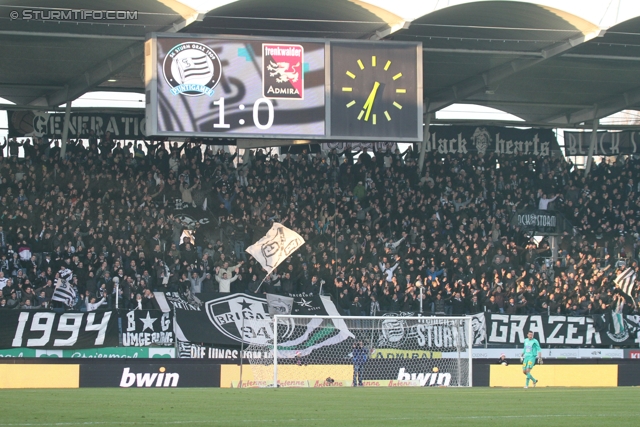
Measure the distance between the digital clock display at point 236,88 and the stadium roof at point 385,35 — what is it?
1.12m

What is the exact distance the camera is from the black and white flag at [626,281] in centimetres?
3344

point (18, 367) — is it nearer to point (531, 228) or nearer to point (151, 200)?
point (151, 200)

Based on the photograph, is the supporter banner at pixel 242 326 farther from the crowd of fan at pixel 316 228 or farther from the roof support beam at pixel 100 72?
the roof support beam at pixel 100 72

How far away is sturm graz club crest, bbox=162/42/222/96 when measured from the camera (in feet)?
87.4

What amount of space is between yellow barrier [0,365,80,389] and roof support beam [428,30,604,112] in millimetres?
17172

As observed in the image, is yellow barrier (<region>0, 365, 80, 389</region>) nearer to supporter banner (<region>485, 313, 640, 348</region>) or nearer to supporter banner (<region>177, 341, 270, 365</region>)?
supporter banner (<region>177, 341, 270, 365</region>)

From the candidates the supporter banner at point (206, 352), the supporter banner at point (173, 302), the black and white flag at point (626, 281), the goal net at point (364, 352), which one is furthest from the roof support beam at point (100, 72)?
the black and white flag at point (626, 281)

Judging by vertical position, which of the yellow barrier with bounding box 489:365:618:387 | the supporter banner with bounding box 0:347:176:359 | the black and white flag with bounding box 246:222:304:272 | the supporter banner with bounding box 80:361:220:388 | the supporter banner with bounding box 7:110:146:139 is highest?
Answer: the supporter banner with bounding box 7:110:146:139

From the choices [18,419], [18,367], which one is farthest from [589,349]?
[18,419]

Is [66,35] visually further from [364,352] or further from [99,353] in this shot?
[364,352]

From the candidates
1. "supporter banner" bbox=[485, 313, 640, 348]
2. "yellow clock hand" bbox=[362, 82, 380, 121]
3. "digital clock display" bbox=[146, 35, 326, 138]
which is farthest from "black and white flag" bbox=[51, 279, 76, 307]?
"supporter banner" bbox=[485, 313, 640, 348]

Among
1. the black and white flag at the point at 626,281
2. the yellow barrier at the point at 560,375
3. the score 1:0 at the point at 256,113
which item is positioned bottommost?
the yellow barrier at the point at 560,375

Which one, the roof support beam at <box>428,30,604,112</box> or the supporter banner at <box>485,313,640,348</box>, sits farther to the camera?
the roof support beam at <box>428,30,604,112</box>

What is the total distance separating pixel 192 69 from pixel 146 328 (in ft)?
22.4
